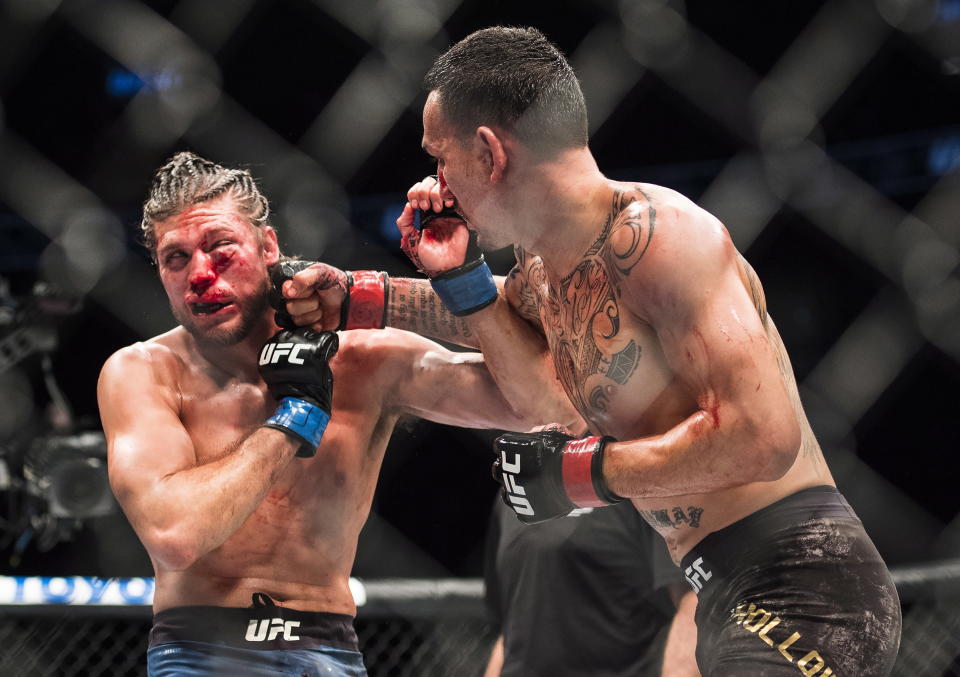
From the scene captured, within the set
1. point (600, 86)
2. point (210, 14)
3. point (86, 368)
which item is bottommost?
point (86, 368)

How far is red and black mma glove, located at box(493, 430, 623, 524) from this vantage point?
61.1 inches

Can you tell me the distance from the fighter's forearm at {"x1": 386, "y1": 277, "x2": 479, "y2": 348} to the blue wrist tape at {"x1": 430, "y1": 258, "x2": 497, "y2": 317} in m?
0.15

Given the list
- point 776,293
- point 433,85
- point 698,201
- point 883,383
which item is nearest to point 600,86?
point 698,201

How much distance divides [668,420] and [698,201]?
118 inches

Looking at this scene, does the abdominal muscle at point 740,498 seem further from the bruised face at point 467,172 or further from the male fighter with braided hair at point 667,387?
the bruised face at point 467,172

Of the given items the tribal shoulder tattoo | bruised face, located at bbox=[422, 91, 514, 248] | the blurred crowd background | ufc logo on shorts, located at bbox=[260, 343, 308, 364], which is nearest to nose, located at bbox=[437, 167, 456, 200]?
bruised face, located at bbox=[422, 91, 514, 248]

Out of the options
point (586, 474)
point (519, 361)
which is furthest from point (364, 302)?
point (586, 474)

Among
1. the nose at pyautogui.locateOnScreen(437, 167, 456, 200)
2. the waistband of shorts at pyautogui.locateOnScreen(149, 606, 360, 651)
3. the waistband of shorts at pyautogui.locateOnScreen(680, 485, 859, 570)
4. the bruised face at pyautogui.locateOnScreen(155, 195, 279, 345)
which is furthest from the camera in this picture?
the bruised face at pyautogui.locateOnScreen(155, 195, 279, 345)

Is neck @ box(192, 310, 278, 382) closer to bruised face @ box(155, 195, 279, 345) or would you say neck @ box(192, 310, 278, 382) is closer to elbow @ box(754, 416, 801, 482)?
bruised face @ box(155, 195, 279, 345)

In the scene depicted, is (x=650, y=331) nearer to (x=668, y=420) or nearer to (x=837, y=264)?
(x=668, y=420)

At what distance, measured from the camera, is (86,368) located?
4840mm

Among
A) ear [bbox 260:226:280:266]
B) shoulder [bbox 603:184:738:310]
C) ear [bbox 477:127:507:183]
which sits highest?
shoulder [bbox 603:184:738:310]

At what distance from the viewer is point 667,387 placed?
1.56 meters

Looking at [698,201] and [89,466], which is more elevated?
[698,201]
